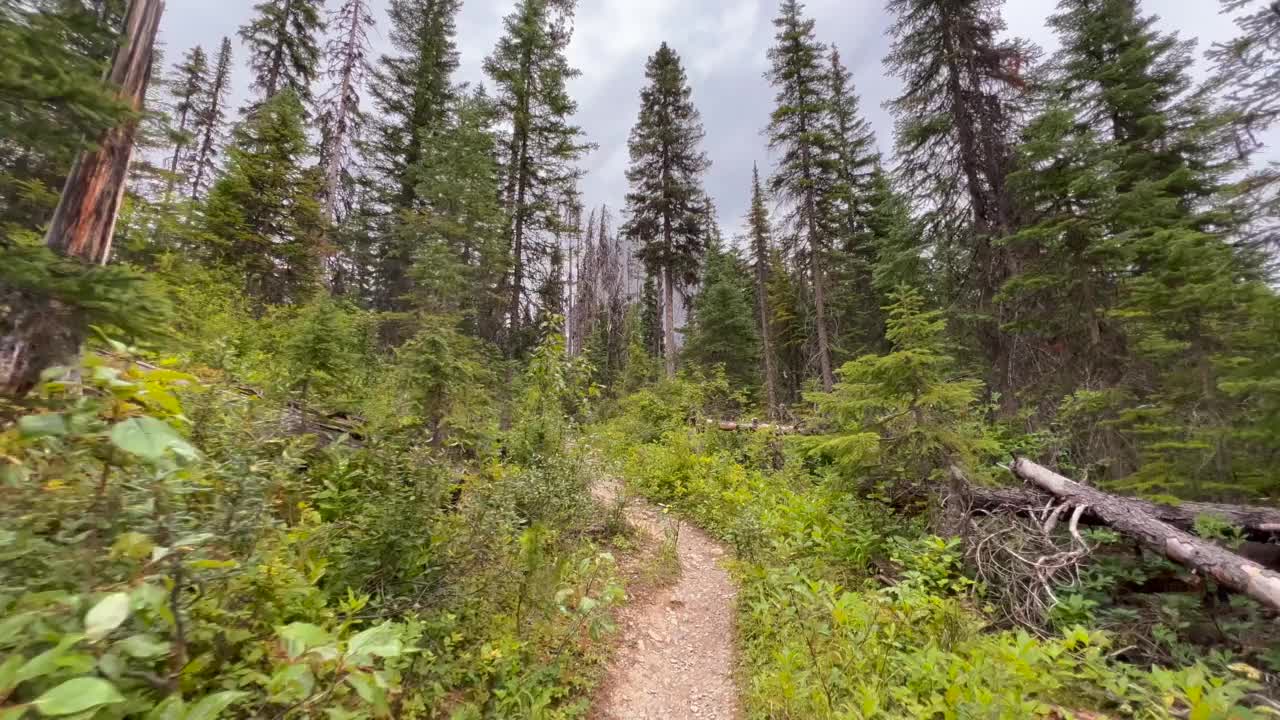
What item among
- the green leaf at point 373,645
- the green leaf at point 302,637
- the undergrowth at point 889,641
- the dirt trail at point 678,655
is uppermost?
the green leaf at point 302,637

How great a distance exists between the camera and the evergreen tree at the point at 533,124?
14.7 metres

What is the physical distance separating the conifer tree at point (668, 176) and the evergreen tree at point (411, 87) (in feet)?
27.2

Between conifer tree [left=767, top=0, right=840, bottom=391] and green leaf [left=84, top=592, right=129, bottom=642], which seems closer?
green leaf [left=84, top=592, right=129, bottom=642]

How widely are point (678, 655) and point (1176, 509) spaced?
17.9ft

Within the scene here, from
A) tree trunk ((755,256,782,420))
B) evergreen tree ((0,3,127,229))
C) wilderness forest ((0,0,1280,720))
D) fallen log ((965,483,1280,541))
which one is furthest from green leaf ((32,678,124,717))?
tree trunk ((755,256,782,420))

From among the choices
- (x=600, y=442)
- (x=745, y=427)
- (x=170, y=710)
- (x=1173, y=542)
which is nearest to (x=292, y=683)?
(x=170, y=710)

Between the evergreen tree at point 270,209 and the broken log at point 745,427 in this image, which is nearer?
the evergreen tree at point 270,209

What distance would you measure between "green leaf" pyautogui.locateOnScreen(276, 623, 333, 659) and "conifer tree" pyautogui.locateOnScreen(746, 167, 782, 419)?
15.7 metres

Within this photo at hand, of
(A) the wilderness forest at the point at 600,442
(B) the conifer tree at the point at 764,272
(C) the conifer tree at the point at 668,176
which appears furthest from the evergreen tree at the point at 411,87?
(B) the conifer tree at the point at 764,272

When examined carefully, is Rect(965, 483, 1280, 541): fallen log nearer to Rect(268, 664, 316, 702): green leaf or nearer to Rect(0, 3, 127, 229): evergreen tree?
Rect(268, 664, 316, 702): green leaf

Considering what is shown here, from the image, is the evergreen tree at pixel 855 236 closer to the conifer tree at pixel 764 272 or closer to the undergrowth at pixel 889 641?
the conifer tree at pixel 764 272

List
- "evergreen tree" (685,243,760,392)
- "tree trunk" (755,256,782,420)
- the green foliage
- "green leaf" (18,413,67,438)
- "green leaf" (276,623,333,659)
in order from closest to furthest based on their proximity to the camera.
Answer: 1. "green leaf" (18,413,67,438)
2. "green leaf" (276,623,333,659)
3. the green foliage
4. "tree trunk" (755,256,782,420)
5. "evergreen tree" (685,243,760,392)

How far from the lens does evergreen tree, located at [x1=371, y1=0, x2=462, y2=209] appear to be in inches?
690

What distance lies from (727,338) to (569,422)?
17401 millimetres
